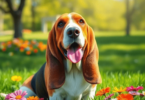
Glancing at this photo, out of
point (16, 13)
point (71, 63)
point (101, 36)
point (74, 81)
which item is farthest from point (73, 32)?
point (101, 36)

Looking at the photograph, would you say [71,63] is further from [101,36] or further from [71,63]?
[101,36]

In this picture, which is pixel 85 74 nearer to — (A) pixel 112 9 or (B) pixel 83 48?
(B) pixel 83 48

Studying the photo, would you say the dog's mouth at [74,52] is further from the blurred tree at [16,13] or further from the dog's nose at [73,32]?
the blurred tree at [16,13]

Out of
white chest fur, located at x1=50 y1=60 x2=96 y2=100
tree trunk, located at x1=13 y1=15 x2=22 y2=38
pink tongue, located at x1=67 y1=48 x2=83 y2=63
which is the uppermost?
pink tongue, located at x1=67 y1=48 x2=83 y2=63

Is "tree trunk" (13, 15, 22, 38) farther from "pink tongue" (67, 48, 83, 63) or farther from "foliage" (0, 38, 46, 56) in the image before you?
"pink tongue" (67, 48, 83, 63)

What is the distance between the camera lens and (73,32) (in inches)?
87.4

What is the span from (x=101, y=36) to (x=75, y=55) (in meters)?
16.5

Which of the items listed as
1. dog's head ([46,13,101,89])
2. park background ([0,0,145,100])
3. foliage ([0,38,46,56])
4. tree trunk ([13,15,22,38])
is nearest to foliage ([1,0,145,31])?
park background ([0,0,145,100])

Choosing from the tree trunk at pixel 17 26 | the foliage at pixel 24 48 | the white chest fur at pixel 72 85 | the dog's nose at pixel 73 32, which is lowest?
the foliage at pixel 24 48

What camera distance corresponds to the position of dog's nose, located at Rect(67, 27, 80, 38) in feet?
7.25

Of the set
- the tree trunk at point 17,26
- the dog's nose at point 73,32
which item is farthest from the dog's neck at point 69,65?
the tree trunk at point 17,26

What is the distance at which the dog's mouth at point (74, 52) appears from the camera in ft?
7.65

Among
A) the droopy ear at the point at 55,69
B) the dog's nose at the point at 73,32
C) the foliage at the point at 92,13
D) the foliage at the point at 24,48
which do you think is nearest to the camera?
the dog's nose at the point at 73,32

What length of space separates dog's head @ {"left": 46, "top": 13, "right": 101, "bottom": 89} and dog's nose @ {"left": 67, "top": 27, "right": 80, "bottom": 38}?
0.07 meters
